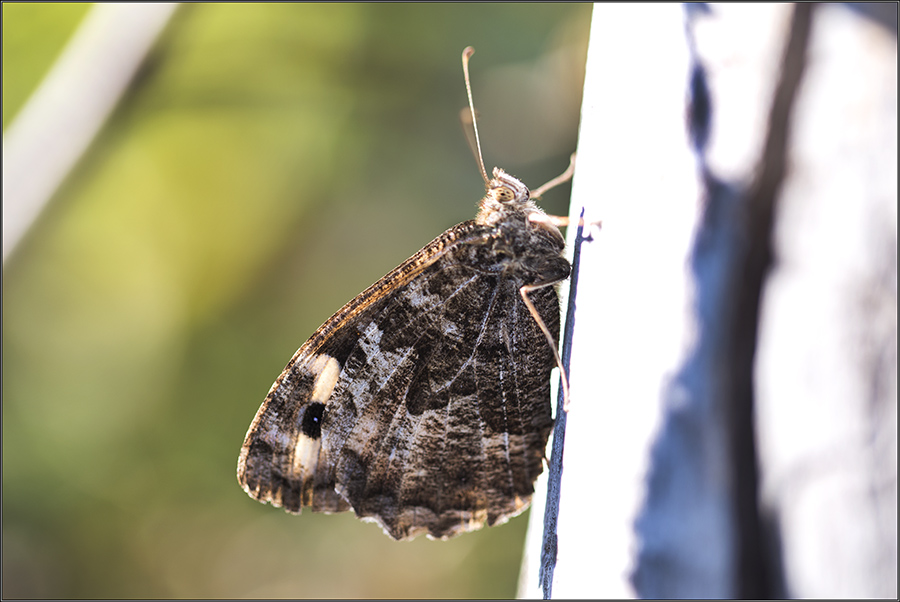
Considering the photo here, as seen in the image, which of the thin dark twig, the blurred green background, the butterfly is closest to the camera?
the thin dark twig

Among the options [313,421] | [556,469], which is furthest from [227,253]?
[556,469]

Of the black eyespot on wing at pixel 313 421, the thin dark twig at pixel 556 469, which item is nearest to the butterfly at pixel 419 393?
the black eyespot on wing at pixel 313 421

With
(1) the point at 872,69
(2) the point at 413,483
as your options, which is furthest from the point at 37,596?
(1) the point at 872,69

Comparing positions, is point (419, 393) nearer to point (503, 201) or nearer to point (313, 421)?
point (313, 421)

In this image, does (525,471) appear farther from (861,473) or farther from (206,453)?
(206,453)

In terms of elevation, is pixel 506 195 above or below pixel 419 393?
above

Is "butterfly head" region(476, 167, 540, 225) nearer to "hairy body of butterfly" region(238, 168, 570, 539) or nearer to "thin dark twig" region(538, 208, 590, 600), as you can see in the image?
"hairy body of butterfly" region(238, 168, 570, 539)

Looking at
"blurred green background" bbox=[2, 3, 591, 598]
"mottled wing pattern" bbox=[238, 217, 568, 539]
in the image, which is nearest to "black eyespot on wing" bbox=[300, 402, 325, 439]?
"mottled wing pattern" bbox=[238, 217, 568, 539]
